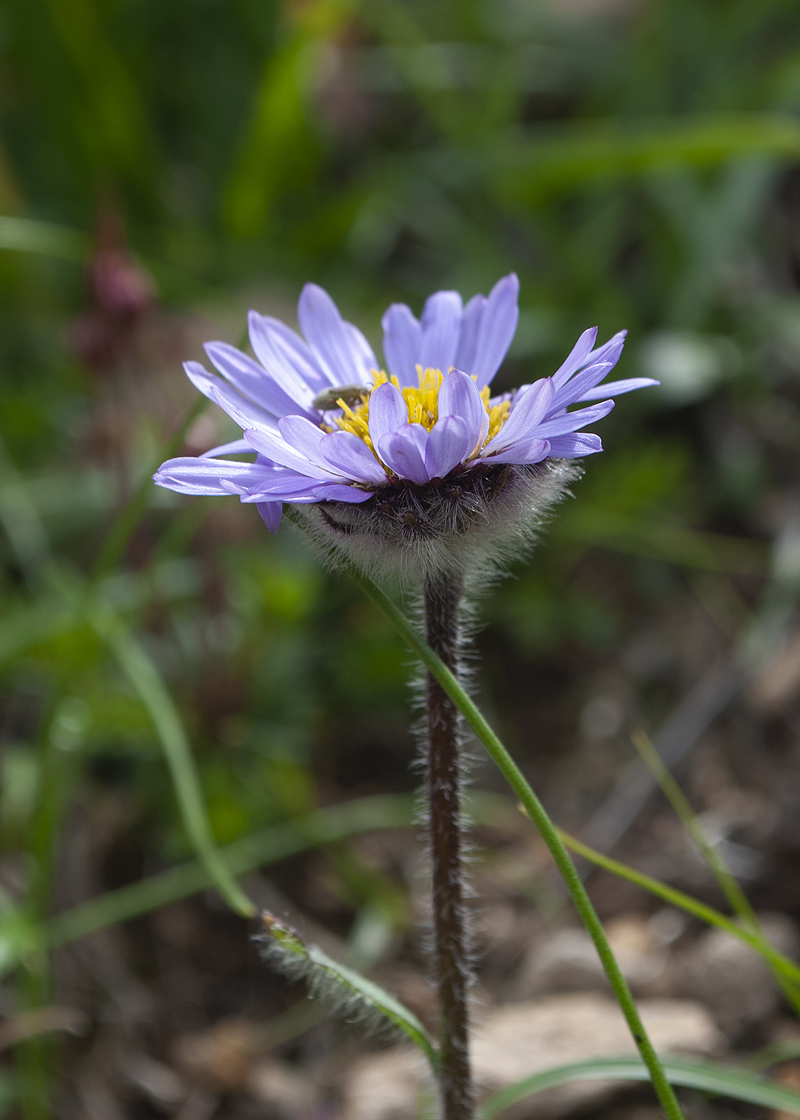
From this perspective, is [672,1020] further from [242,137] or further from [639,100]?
[242,137]

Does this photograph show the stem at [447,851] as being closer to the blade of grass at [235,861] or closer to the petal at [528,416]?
the petal at [528,416]

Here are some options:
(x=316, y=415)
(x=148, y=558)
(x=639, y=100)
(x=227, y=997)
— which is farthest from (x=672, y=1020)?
(x=639, y=100)

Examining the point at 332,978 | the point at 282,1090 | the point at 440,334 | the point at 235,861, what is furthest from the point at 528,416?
the point at 282,1090

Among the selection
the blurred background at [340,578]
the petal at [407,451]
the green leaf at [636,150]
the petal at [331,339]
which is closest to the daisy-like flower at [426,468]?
the petal at [407,451]

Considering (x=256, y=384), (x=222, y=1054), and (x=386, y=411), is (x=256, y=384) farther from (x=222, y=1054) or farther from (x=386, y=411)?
(x=222, y=1054)

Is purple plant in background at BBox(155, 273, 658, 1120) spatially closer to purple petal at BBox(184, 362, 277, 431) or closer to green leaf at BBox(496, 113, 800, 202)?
purple petal at BBox(184, 362, 277, 431)
